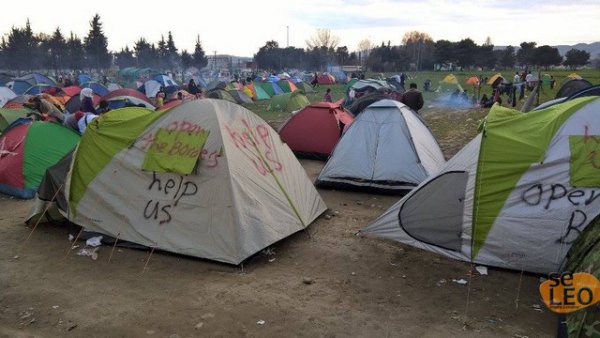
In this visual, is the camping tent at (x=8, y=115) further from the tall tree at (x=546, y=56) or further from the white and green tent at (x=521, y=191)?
the tall tree at (x=546, y=56)

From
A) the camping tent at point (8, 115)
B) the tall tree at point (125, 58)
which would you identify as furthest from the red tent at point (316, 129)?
the tall tree at point (125, 58)

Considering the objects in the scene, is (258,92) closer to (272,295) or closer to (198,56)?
(272,295)

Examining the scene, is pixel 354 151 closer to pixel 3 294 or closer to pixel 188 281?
pixel 188 281

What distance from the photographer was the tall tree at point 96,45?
230ft

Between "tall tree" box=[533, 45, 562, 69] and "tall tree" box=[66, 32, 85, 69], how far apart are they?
67415 millimetres

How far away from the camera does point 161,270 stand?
18.7ft

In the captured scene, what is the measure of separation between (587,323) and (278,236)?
3.61 m

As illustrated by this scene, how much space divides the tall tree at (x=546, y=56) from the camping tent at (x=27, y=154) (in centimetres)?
7171

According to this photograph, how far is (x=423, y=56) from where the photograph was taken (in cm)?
8538

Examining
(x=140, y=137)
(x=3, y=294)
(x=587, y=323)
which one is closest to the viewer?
(x=587, y=323)

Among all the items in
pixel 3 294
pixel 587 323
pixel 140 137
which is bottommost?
pixel 3 294

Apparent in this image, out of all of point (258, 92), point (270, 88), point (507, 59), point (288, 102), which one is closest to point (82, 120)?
point (288, 102)

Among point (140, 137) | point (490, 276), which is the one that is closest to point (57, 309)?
point (140, 137)

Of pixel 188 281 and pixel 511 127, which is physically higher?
pixel 511 127
